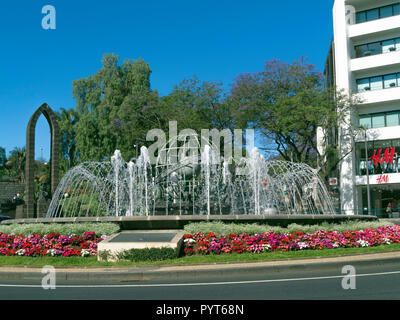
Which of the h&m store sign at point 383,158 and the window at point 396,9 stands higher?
the window at point 396,9

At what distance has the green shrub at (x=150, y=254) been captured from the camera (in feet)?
40.9

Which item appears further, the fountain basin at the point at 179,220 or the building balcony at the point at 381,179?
the building balcony at the point at 381,179

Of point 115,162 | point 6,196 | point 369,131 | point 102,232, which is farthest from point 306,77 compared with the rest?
point 6,196

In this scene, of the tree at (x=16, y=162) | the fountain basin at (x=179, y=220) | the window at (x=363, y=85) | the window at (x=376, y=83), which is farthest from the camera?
the tree at (x=16, y=162)

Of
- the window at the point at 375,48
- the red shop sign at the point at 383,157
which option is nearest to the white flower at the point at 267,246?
the red shop sign at the point at 383,157

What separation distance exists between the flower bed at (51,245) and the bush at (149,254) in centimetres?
144

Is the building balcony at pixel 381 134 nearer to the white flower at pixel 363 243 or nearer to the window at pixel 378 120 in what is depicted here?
the window at pixel 378 120

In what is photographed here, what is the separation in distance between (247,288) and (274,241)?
4.61m

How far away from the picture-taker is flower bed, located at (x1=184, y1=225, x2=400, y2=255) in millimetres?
13227

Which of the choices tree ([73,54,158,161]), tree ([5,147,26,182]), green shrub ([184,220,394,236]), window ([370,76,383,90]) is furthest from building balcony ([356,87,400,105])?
tree ([5,147,26,182])

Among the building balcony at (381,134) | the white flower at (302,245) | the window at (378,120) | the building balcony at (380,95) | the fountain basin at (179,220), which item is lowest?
the white flower at (302,245)

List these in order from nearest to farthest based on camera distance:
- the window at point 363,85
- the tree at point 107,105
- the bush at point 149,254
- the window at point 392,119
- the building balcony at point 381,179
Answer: the bush at point 149,254 < the building balcony at point 381,179 < the window at point 392,119 < the window at point 363,85 < the tree at point 107,105

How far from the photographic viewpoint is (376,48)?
147 feet

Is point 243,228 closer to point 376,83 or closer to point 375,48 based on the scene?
point 376,83
